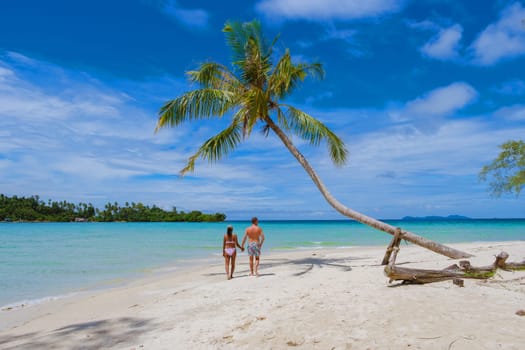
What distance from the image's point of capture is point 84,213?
4264 inches

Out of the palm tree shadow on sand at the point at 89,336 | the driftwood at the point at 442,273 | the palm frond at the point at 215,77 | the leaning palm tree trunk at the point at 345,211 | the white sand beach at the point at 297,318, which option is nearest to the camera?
the white sand beach at the point at 297,318

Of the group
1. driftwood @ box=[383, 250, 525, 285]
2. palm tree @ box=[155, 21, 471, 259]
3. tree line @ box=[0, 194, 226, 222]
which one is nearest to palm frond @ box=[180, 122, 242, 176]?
palm tree @ box=[155, 21, 471, 259]

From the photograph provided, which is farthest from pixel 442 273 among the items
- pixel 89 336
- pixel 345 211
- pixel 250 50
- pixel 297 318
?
pixel 250 50

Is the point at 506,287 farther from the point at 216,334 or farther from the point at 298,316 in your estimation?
the point at 216,334

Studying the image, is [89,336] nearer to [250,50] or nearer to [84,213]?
[250,50]

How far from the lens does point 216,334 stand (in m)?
4.33

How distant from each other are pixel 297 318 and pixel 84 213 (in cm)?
11829

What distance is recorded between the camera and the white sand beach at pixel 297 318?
147 inches

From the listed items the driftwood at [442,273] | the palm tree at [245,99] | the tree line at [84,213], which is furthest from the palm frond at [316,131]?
the tree line at [84,213]

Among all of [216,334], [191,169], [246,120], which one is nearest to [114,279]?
[191,169]

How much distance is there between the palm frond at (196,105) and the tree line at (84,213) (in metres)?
98.6

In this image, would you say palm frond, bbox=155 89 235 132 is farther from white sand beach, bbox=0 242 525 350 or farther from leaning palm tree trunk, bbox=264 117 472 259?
white sand beach, bbox=0 242 525 350

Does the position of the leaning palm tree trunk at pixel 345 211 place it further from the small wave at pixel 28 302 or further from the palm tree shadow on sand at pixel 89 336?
the small wave at pixel 28 302

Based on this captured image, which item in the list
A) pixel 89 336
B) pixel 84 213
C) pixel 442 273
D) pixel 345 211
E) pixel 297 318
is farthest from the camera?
pixel 84 213
